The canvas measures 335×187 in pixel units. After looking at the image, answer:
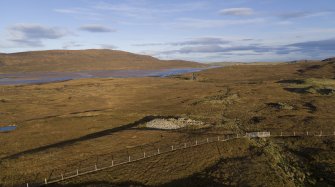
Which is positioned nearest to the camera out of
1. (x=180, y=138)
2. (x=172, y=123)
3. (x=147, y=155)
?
(x=147, y=155)

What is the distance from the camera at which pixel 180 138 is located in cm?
5188

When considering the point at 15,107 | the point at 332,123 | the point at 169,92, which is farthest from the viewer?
the point at 169,92

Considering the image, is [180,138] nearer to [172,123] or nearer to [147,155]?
[147,155]

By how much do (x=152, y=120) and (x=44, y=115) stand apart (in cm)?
2996

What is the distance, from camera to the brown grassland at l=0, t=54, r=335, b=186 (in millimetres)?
36156

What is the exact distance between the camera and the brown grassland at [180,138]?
3616 centimetres

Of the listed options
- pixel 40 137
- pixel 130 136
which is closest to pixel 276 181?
pixel 130 136

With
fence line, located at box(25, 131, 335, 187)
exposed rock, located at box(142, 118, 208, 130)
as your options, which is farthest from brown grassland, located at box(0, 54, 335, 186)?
exposed rock, located at box(142, 118, 208, 130)

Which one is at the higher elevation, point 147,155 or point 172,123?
point 172,123

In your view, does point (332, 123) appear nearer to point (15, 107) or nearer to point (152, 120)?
point (152, 120)

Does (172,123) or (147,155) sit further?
(172,123)

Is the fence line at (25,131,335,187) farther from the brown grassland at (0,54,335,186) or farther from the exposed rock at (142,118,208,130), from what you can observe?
the exposed rock at (142,118,208,130)

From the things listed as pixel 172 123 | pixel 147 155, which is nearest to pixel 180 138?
pixel 147 155

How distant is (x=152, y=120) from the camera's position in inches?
2611
